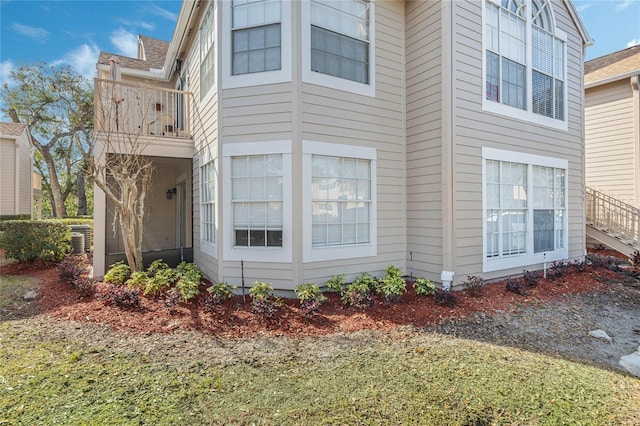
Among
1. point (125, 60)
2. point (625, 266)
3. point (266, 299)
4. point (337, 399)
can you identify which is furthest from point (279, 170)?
point (625, 266)

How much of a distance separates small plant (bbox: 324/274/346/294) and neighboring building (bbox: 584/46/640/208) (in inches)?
441

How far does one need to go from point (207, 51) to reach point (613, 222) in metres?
13.0

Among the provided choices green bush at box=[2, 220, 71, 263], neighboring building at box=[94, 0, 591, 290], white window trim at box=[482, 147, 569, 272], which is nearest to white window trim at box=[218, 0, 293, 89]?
neighboring building at box=[94, 0, 591, 290]

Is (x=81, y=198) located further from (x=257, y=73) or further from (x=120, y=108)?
(x=257, y=73)

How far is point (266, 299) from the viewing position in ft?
16.8

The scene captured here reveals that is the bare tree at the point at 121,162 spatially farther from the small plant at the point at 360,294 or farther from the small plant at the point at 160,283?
the small plant at the point at 360,294

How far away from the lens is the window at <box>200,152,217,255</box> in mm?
6465

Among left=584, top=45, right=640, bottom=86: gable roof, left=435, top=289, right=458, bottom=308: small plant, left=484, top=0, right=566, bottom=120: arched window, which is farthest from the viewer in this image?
left=584, top=45, right=640, bottom=86: gable roof

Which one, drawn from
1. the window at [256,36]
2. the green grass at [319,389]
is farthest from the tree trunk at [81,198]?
the green grass at [319,389]

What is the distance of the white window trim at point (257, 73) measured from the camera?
5.68m

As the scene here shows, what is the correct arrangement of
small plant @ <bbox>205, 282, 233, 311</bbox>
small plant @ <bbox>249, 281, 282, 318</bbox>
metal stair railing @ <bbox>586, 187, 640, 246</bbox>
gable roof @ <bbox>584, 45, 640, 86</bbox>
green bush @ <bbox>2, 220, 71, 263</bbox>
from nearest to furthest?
small plant @ <bbox>249, 281, 282, 318</bbox>, small plant @ <bbox>205, 282, 233, 311</bbox>, green bush @ <bbox>2, 220, 71, 263</bbox>, metal stair railing @ <bbox>586, 187, 640, 246</bbox>, gable roof @ <bbox>584, 45, 640, 86</bbox>

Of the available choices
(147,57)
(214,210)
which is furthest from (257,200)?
(147,57)

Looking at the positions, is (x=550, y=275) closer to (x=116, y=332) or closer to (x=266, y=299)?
(x=266, y=299)

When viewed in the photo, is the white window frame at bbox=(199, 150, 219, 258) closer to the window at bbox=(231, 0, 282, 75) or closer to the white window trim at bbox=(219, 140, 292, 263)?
the white window trim at bbox=(219, 140, 292, 263)
